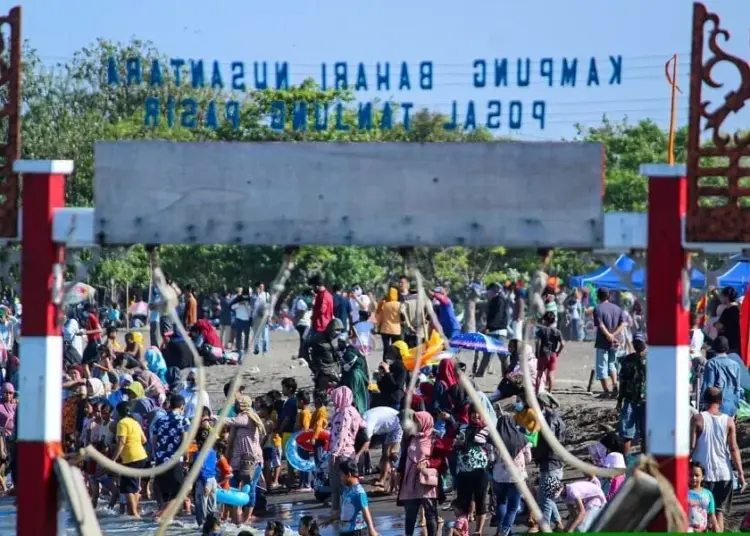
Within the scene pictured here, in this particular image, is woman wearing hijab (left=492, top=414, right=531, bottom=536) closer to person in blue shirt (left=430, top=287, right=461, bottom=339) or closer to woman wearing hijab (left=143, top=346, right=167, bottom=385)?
person in blue shirt (left=430, top=287, right=461, bottom=339)

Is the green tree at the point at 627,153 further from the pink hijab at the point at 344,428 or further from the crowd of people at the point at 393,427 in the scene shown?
the pink hijab at the point at 344,428

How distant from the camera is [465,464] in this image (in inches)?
717

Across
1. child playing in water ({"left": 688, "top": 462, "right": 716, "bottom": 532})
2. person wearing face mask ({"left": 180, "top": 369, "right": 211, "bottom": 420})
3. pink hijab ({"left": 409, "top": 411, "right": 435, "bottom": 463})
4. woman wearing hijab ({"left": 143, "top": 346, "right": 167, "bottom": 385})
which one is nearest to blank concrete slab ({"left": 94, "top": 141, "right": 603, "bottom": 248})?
child playing in water ({"left": 688, "top": 462, "right": 716, "bottom": 532})

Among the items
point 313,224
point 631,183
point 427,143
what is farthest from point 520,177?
point 631,183

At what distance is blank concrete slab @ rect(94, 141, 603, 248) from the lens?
34.9ft

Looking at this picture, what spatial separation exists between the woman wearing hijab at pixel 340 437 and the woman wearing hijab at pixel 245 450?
1034 millimetres

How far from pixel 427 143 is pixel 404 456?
30.3 feet

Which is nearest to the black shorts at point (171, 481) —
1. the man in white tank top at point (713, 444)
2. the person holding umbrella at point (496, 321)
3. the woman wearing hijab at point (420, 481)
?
the woman wearing hijab at point (420, 481)

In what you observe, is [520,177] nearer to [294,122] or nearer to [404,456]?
[294,122]

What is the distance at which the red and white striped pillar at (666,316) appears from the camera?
10.6m

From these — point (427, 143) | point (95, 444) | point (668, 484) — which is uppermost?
point (427, 143)

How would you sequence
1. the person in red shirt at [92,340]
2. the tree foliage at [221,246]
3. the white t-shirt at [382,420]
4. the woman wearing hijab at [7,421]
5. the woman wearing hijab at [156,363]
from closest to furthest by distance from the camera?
the white t-shirt at [382,420]
the woman wearing hijab at [7,421]
the woman wearing hijab at [156,363]
the person in red shirt at [92,340]
the tree foliage at [221,246]

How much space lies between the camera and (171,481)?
70.8ft

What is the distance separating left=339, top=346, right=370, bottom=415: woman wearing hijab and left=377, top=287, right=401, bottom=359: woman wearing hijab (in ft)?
11.8
